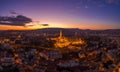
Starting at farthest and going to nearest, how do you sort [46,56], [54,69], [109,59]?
[46,56], [109,59], [54,69]

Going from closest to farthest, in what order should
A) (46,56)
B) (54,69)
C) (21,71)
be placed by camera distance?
(21,71), (54,69), (46,56)

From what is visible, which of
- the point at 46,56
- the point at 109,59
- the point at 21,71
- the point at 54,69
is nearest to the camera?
the point at 21,71

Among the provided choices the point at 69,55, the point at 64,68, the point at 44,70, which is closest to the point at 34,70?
the point at 44,70

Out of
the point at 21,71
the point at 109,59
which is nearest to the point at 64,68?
the point at 21,71

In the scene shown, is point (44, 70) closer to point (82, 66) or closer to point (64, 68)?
point (64, 68)

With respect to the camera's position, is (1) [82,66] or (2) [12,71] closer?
(2) [12,71]

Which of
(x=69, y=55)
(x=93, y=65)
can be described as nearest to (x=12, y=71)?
(x=93, y=65)

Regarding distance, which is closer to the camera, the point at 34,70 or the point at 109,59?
the point at 34,70

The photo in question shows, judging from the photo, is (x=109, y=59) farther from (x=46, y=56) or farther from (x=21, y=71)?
(x=21, y=71)
